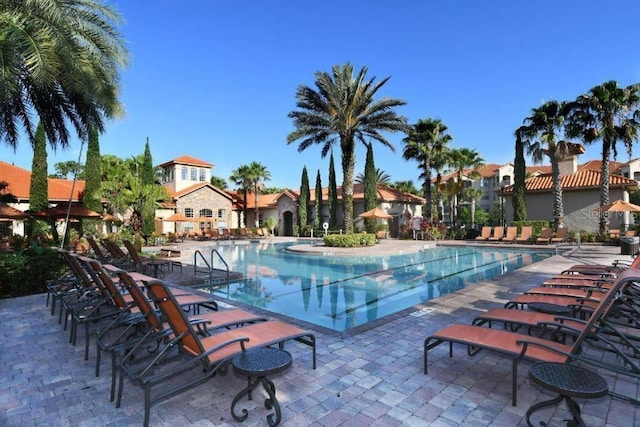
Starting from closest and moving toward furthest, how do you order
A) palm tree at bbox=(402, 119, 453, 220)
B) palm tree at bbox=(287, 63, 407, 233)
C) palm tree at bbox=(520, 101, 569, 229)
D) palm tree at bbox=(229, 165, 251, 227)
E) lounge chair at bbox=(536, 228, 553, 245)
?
palm tree at bbox=(287, 63, 407, 233)
lounge chair at bbox=(536, 228, 553, 245)
palm tree at bbox=(520, 101, 569, 229)
palm tree at bbox=(402, 119, 453, 220)
palm tree at bbox=(229, 165, 251, 227)

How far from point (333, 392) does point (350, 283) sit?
23.6ft

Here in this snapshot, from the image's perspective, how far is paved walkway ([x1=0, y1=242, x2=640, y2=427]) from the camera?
2.85 m

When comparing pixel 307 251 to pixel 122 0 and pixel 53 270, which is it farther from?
pixel 122 0

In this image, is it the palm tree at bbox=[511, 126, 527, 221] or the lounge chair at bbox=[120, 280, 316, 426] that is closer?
the lounge chair at bbox=[120, 280, 316, 426]

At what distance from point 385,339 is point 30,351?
4.66 metres

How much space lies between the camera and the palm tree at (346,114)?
19156mm

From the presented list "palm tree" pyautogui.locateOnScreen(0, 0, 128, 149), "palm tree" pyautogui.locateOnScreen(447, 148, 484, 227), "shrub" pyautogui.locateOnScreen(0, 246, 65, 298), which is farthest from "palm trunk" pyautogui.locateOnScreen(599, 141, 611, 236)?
"shrub" pyautogui.locateOnScreen(0, 246, 65, 298)

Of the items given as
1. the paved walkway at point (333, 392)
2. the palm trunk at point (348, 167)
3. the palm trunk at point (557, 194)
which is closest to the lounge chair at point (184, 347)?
the paved walkway at point (333, 392)

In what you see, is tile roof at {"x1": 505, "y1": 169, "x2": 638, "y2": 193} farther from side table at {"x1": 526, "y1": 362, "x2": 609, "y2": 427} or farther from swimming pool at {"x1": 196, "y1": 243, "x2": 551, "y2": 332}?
side table at {"x1": 526, "y1": 362, "x2": 609, "y2": 427}

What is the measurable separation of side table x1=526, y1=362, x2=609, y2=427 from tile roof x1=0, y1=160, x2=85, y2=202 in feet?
105

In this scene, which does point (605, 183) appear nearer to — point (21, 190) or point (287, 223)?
point (287, 223)

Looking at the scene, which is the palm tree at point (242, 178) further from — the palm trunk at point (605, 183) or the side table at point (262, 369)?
the side table at point (262, 369)

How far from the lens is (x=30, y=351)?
4.43 metres

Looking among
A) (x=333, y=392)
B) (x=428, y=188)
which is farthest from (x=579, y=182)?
(x=333, y=392)
